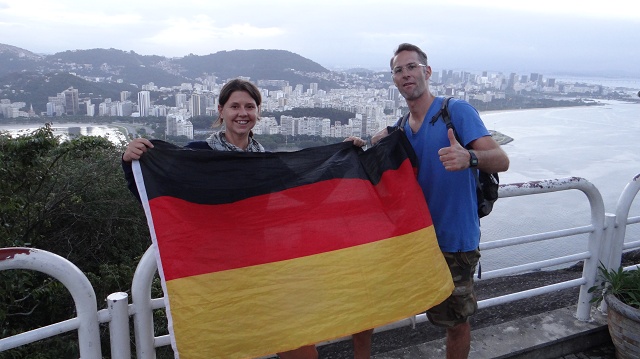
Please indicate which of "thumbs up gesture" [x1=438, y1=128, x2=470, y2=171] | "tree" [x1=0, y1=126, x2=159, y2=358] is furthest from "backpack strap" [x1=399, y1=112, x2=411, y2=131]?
"tree" [x1=0, y1=126, x2=159, y2=358]

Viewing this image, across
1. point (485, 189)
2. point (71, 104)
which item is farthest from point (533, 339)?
point (71, 104)

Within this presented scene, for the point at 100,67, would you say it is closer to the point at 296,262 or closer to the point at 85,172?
the point at 85,172

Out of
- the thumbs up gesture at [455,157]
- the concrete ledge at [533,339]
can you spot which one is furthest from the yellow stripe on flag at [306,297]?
the concrete ledge at [533,339]

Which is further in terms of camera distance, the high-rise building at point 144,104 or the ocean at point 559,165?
the high-rise building at point 144,104

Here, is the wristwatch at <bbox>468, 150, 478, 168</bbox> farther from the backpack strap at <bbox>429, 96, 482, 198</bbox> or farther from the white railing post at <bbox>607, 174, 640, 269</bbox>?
the white railing post at <bbox>607, 174, 640, 269</bbox>

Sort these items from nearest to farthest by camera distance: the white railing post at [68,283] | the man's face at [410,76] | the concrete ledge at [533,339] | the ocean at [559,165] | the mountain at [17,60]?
the white railing post at [68,283]
the man's face at [410,76]
the concrete ledge at [533,339]
the ocean at [559,165]
the mountain at [17,60]

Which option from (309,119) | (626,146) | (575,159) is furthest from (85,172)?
(626,146)

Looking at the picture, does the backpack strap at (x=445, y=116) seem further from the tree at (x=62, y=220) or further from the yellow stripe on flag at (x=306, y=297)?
the tree at (x=62, y=220)
